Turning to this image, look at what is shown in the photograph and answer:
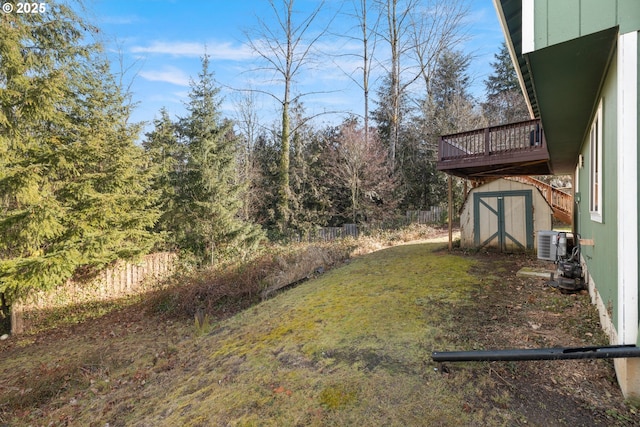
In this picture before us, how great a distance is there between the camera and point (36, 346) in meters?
6.76

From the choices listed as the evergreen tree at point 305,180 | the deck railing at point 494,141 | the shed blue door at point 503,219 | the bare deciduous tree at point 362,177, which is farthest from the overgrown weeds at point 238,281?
the bare deciduous tree at point 362,177

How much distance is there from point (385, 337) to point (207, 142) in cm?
1010

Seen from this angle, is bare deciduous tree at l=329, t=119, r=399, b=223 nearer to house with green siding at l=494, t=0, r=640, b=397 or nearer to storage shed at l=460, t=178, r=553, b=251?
storage shed at l=460, t=178, r=553, b=251

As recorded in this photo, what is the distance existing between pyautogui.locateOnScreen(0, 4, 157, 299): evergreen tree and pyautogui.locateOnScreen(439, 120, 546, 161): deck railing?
9515 millimetres

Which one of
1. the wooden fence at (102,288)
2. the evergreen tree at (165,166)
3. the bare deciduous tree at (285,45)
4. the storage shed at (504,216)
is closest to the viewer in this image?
the wooden fence at (102,288)

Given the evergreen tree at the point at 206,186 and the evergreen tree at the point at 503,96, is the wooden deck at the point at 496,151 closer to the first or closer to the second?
the evergreen tree at the point at 206,186

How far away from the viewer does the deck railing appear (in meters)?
7.55

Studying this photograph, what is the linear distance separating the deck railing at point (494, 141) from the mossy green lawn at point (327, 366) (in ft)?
13.5

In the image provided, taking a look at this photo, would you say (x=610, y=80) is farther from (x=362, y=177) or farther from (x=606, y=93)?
(x=362, y=177)

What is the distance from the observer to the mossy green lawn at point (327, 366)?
2576 mm

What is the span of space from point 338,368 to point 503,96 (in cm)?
2839

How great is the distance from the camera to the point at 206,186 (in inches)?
448

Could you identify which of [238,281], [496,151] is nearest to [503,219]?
[496,151]

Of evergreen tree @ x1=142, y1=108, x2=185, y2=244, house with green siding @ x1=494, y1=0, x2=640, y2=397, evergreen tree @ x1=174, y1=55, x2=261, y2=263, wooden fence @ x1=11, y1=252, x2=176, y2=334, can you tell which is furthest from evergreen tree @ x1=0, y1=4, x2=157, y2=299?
house with green siding @ x1=494, y1=0, x2=640, y2=397
